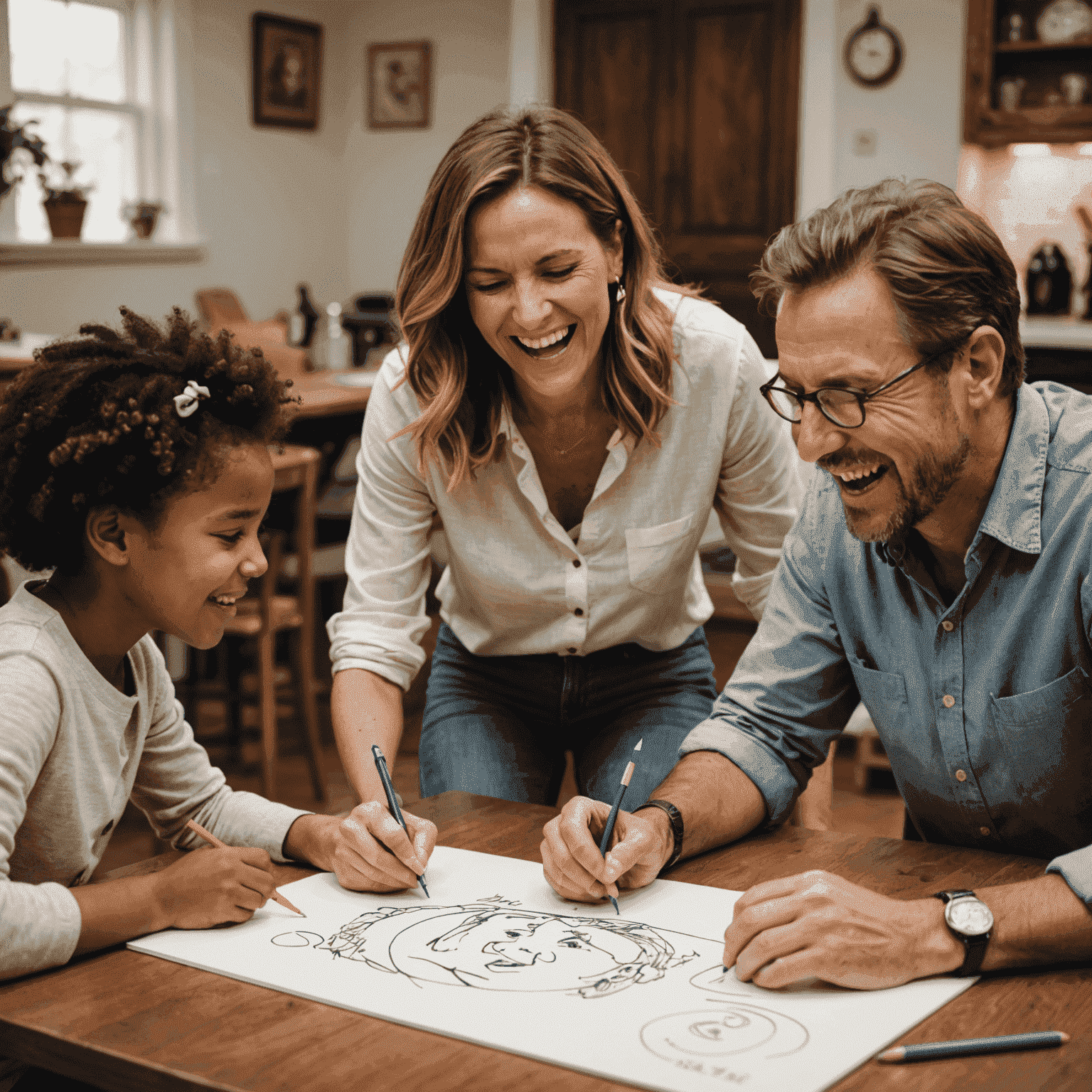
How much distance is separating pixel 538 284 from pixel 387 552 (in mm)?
435

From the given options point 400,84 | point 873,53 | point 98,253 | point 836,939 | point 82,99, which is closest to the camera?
point 836,939

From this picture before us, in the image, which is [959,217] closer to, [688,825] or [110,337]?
[688,825]

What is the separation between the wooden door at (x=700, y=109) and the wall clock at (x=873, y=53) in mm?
366

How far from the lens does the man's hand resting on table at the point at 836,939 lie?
1013 millimetres

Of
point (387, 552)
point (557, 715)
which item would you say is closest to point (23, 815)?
point (387, 552)

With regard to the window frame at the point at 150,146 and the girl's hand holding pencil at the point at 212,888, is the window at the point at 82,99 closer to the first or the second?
the window frame at the point at 150,146

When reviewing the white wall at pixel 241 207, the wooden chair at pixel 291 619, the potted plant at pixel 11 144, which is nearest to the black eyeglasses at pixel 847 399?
the wooden chair at pixel 291 619

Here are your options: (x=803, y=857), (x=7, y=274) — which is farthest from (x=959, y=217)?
(x=7, y=274)

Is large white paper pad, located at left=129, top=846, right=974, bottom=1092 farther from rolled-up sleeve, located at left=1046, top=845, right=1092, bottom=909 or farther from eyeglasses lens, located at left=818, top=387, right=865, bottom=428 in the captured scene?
eyeglasses lens, located at left=818, top=387, right=865, bottom=428

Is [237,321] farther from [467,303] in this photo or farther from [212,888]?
[212,888]

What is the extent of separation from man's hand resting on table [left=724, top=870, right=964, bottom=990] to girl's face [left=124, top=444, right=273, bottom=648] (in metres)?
0.58

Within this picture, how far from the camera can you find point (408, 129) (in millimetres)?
8078

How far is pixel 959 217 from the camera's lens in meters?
1.31

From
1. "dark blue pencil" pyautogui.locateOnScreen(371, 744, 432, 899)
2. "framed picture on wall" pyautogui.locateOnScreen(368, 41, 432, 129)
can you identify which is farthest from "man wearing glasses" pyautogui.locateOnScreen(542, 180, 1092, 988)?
"framed picture on wall" pyautogui.locateOnScreen(368, 41, 432, 129)
